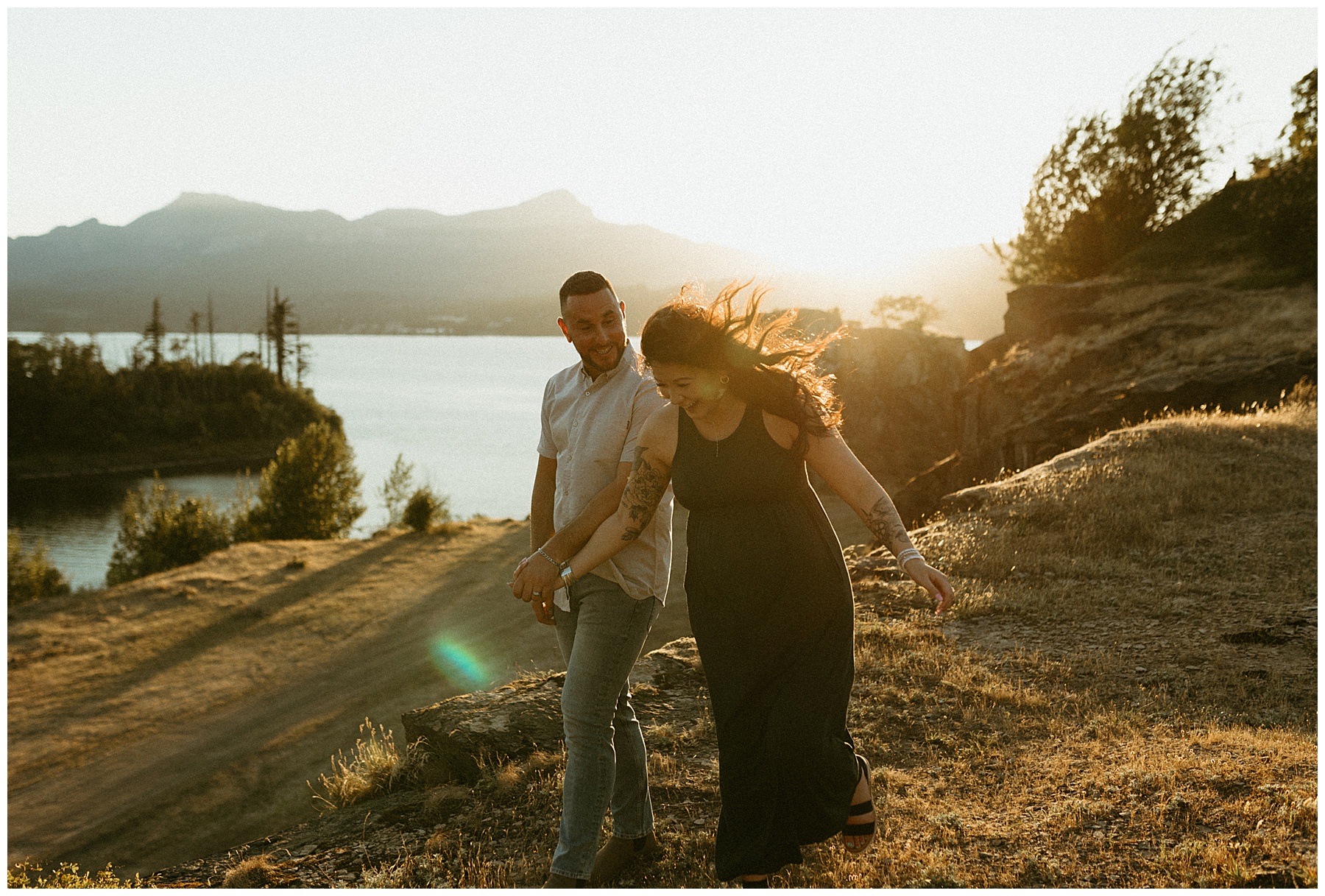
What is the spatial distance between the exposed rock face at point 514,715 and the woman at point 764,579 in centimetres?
222

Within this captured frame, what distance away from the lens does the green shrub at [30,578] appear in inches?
1625

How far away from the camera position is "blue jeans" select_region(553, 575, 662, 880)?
144 inches

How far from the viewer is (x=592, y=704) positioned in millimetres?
3635

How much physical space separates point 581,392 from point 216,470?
322 feet

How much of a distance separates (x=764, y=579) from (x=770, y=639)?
0.24 metres

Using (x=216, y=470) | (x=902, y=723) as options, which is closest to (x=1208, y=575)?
(x=902, y=723)

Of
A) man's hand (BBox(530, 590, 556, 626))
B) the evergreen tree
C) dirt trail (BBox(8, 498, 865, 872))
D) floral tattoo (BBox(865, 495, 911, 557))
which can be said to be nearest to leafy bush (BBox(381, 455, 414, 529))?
dirt trail (BBox(8, 498, 865, 872))

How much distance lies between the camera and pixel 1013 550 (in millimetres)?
10234

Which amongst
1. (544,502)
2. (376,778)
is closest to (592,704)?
(544,502)

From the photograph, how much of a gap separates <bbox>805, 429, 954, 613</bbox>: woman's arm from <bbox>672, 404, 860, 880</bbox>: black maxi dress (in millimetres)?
111

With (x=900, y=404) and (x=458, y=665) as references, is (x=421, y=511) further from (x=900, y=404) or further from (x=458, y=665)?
(x=900, y=404)

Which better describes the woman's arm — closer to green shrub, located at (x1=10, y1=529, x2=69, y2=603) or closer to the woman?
the woman

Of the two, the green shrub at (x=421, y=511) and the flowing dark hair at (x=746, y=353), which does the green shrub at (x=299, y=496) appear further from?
the flowing dark hair at (x=746, y=353)

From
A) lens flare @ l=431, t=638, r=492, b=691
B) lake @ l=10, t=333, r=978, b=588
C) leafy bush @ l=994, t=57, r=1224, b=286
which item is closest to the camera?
lens flare @ l=431, t=638, r=492, b=691
